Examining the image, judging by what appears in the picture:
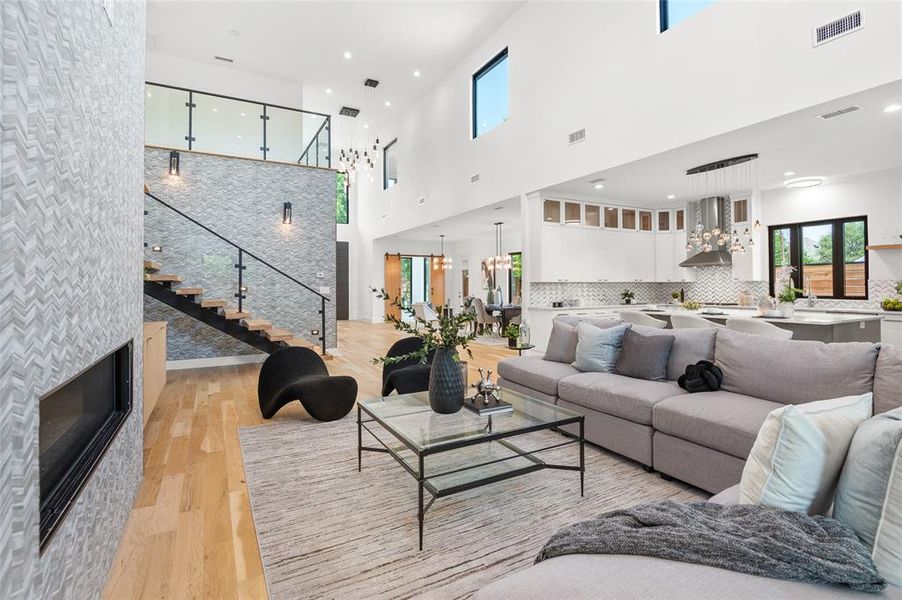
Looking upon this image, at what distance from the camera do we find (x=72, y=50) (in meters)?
1.48

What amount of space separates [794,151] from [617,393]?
4.50 meters

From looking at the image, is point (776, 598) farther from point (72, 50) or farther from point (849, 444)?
point (72, 50)

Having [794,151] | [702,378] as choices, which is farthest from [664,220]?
[702,378]

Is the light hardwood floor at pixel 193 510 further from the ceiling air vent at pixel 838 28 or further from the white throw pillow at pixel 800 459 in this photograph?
the ceiling air vent at pixel 838 28

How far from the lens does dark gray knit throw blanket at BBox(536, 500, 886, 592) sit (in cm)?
109

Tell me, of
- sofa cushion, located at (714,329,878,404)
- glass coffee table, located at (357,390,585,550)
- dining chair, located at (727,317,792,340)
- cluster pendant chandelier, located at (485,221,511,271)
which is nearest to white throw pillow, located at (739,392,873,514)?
glass coffee table, located at (357,390,585,550)

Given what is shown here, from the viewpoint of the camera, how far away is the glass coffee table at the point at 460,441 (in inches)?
87.6

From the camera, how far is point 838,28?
12.2 ft

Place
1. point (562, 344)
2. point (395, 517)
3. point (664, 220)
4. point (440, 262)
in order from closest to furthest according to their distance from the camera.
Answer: point (395, 517)
point (562, 344)
point (664, 220)
point (440, 262)

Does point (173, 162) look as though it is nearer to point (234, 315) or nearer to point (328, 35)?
point (234, 315)

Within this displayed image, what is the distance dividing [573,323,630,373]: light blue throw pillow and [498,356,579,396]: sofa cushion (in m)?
0.15

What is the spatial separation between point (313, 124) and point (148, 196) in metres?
3.07

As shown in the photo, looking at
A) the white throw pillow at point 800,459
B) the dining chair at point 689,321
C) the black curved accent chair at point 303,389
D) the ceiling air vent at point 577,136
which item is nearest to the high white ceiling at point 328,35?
the ceiling air vent at point 577,136

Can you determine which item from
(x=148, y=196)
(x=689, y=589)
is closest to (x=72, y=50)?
(x=689, y=589)
